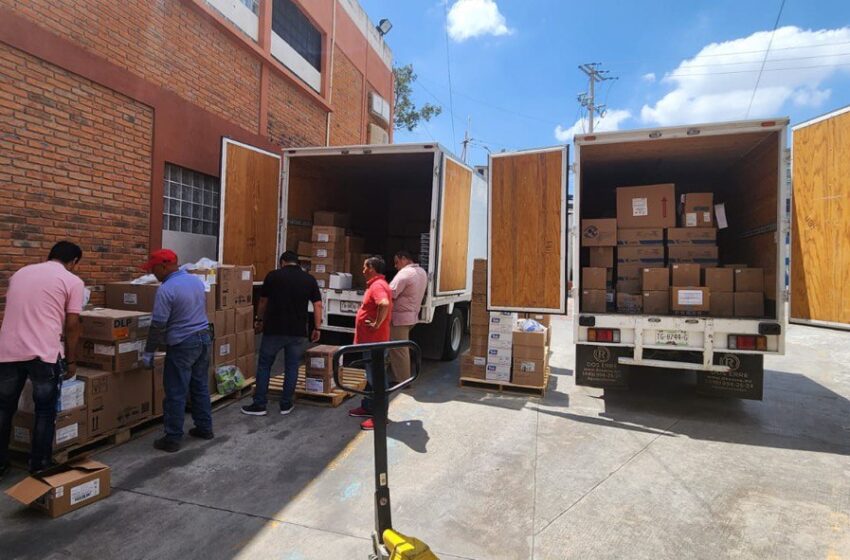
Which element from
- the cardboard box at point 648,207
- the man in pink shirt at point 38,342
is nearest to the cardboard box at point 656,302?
the cardboard box at point 648,207

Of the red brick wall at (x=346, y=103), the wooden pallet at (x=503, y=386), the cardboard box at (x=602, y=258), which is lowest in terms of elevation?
the wooden pallet at (x=503, y=386)

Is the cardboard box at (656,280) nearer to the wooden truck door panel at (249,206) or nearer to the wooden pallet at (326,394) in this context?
the wooden pallet at (326,394)

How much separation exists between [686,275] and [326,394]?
Answer: 4092 mm

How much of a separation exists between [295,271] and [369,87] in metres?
10.3

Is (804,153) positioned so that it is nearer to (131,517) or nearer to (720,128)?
(720,128)

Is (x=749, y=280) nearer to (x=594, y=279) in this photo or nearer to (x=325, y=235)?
(x=594, y=279)

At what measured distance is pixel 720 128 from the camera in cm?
483

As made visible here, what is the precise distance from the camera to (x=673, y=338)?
16.3ft

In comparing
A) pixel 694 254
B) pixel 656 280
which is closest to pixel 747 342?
pixel 656 280

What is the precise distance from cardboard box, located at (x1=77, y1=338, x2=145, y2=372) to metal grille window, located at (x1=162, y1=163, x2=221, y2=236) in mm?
2815

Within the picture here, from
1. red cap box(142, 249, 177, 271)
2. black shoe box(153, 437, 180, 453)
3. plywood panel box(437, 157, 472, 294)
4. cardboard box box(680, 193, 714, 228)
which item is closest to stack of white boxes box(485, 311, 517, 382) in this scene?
plywood panel box(437, 157, 472, 294)

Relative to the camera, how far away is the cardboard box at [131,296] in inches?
187

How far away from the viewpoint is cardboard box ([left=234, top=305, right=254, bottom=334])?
17.9 feet

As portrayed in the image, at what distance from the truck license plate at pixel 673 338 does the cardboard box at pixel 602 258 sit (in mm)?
1001
